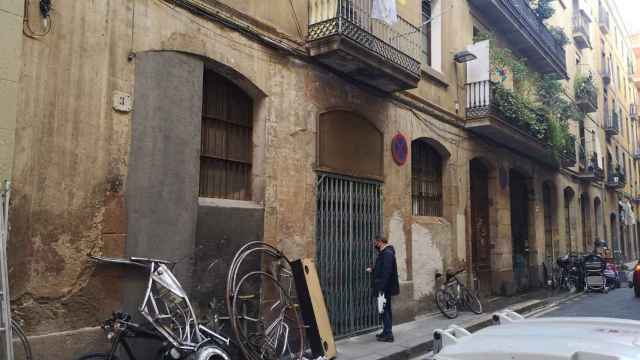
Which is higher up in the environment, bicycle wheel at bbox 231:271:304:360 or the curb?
bicycle wheel at bbox 231:271:304:360

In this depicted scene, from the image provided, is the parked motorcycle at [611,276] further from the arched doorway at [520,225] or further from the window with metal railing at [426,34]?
the window with metal railing at [426,34]

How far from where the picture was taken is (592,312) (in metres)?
11.4

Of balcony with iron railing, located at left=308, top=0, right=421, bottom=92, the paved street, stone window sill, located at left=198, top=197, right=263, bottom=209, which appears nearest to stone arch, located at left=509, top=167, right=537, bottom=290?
the paved street

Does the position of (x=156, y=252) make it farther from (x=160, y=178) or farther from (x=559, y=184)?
(x=559, y=184)

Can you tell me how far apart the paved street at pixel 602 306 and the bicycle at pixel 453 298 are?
166 centimetres

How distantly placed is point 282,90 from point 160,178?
257 centimetres

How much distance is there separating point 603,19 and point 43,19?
108 ft

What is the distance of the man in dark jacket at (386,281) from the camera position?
810cm

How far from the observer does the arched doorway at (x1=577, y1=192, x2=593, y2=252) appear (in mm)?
24281

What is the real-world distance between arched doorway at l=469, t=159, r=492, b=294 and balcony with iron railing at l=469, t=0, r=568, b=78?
4263mm

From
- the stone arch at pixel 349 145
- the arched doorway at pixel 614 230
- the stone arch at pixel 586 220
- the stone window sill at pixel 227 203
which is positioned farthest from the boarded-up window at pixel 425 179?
the arched doorway at pixel 614 230

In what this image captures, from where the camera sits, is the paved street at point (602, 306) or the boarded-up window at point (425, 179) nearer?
the paved street at point (602, 306)

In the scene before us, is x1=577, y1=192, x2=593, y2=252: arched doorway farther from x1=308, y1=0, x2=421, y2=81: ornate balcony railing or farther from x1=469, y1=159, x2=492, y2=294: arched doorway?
x1=308, y1=0, x2=421, y2=81: ornate balcony railing

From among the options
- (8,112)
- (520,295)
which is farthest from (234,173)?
(520,295)
